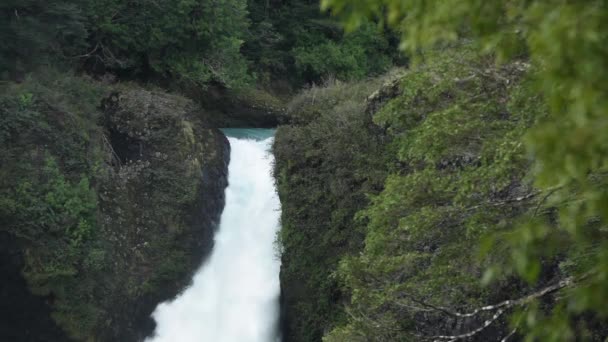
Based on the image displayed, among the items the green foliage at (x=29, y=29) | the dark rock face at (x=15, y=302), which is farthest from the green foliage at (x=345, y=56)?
the dark rock face at (x=15, y=302)

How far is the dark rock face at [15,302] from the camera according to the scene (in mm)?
14773

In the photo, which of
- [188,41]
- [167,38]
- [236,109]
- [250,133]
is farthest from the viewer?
[236,109]

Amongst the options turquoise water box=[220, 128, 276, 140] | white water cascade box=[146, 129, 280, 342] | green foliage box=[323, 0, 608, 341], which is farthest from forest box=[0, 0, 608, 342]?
turquoise water box=[220, 128, 276, 140]

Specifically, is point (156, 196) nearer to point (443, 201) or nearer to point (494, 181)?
point (443, 201)

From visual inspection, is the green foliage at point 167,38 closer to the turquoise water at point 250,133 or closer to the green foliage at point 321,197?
the turquoise water at point 250,133

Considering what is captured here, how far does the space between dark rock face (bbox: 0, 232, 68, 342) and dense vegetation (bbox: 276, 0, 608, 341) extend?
25.4 ft

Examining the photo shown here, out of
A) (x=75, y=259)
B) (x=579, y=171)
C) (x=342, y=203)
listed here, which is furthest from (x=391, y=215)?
(x=75, y=259)

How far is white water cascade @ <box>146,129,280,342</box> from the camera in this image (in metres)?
16.2

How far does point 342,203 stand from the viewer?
46.9 ft

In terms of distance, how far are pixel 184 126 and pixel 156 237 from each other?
3570mm

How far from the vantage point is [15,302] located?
14.8 m

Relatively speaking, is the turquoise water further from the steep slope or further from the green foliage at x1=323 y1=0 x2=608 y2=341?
the green foliage at x1=323 y1=0 x2=608 y2=341

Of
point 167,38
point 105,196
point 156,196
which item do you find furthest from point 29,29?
point 167,38

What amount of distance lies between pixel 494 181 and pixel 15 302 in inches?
449
